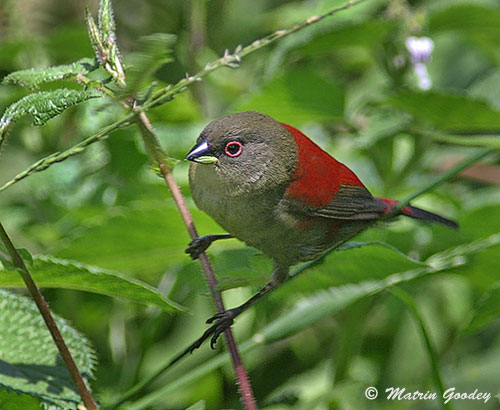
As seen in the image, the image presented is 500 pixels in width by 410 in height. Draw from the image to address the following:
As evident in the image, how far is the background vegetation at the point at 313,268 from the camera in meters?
1.79

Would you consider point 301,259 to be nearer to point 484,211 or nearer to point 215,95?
point 484,211

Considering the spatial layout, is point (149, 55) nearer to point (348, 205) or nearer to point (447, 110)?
point (348, 205)

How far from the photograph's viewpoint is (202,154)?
56.8 inches

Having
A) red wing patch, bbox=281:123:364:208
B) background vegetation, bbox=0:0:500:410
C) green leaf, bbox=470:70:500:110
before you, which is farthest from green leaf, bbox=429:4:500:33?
red wing patch, bbox=281:123:364:208

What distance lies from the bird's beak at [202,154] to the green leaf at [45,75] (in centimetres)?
35

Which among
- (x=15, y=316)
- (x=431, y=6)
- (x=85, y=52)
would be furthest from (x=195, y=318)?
(x=431, y=6)

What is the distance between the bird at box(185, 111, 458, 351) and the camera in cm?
145

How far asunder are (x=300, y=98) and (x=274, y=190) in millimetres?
684

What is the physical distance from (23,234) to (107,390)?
Result: 0.62m

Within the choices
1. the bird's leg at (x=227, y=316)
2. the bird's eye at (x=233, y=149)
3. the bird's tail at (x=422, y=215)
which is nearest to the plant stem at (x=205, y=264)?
the bird's leg at (x=227, y=316)

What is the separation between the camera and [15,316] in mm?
1324

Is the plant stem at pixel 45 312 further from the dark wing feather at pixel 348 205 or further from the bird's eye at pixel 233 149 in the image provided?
the dark wing feather at pixel 348 205

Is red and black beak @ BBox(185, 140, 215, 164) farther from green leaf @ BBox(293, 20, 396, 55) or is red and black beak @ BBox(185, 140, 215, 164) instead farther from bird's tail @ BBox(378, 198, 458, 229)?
green leaf @ BBox(293, 20, 396, 55)

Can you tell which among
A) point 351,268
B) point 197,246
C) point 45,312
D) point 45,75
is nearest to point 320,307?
point 351,268
